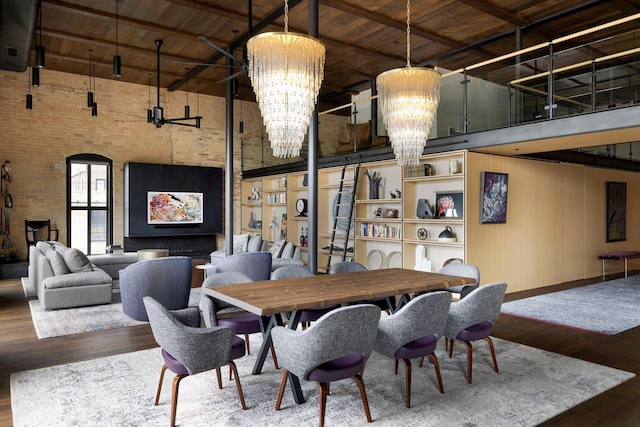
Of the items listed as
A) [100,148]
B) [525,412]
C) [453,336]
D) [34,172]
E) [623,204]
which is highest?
[100,148]

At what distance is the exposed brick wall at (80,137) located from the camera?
396 inches

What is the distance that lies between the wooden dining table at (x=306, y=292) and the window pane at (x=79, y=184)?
8.59 metres

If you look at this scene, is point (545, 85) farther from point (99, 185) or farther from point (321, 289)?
point (99, 185)

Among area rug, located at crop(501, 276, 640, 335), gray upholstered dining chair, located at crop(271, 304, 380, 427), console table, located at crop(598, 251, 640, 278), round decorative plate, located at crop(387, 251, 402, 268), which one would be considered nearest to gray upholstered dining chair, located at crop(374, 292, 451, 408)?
gray upholstered dining chair, located at crop(271, 304, 380, 427)

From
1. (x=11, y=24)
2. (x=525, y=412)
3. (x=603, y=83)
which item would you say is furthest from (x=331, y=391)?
(x=603, y=83)

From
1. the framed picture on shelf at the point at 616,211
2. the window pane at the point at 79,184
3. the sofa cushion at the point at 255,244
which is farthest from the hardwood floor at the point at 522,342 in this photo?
the framed picture on shelf at the point at 616,211

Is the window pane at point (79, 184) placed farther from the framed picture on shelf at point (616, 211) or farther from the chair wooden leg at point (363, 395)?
the framed picture on shelf at point (616, 211)

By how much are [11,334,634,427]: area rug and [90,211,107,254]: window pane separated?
7.64 meters

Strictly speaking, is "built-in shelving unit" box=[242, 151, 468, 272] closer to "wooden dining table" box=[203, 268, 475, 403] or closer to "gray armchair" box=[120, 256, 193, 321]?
"wooden dining table" box=[203, 268, 475, 403]

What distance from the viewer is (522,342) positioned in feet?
16.1

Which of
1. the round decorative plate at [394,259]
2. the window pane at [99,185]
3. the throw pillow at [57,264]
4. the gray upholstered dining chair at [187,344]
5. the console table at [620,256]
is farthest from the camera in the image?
the window pane at [99,185]

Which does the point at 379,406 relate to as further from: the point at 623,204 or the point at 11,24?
the point at 623,204

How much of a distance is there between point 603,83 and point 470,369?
15.0 ft

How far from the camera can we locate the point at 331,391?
356cm
